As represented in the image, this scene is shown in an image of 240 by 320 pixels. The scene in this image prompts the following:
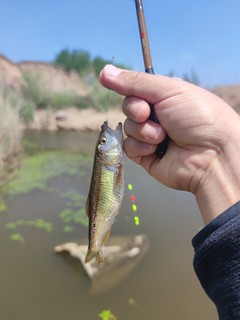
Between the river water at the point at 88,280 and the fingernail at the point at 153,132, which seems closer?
the fingernail at the point at 153,132

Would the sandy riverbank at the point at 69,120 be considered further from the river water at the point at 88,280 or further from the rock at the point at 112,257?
the rock at the point at 112,257

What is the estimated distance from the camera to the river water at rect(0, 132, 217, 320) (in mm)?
4602

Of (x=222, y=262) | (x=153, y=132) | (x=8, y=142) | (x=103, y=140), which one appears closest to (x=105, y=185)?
(x=103, y=140)

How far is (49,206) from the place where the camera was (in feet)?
25.0

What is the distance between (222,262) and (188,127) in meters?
0.89

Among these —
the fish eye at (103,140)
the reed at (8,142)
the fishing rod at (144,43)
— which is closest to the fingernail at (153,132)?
the fishing rod at (144,43)

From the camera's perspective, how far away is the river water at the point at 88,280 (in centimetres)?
460

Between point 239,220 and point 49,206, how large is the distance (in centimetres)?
657

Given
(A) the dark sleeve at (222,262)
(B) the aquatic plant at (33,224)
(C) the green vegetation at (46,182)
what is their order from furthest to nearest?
(C) the green vegetation at (46,182), (B) the aquatic plant at (33,224), (A) the dark sleeve at (222,262)

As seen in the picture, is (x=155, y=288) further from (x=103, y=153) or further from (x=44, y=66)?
(x=44, y=66)

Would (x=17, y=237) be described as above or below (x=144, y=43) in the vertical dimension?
below

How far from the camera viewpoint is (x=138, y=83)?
2.05 metres

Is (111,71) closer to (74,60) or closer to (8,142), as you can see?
(8,142)

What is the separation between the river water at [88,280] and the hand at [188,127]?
3099 mm
